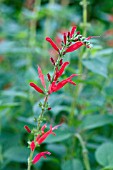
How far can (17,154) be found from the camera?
1.31m

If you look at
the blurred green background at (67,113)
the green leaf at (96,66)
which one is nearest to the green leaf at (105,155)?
the blurred green background at (67,113)

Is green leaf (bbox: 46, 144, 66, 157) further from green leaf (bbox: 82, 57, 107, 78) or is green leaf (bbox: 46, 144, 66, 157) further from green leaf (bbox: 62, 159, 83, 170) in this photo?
green leaf (bbox: 82, 57, 107, 78)

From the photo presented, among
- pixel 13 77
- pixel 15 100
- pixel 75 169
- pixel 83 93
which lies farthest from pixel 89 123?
pixel 13 77

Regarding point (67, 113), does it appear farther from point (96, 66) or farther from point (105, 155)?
point (105, 155)

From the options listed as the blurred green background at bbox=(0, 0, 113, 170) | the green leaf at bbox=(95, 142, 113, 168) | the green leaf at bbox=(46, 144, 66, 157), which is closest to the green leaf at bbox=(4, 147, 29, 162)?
the blurred green background at bbox=(0, 0, 113, 170)

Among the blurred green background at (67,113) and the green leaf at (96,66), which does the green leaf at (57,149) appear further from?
the green leaf at (96,66)

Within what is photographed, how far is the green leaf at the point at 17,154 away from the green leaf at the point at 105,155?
0.89 ft

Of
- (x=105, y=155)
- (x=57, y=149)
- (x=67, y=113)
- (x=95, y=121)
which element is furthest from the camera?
(x=67, y=113)

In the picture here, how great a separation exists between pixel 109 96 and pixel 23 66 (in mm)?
884

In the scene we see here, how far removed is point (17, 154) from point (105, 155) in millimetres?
A: 322

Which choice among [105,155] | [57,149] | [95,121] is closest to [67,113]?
[57,149]

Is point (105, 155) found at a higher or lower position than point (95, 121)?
lower

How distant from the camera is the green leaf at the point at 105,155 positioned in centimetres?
110

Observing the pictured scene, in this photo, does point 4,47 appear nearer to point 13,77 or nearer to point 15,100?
point 13,77
